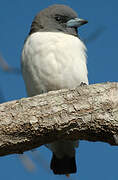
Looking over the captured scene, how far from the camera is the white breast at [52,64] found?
16.5ft

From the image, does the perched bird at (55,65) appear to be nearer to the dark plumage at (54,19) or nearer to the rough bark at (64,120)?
the dark plumage at (54,19)

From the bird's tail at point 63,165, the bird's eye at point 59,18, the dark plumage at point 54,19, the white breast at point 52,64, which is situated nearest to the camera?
the white breast at point 52,64

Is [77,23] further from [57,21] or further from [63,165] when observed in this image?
[63,165]

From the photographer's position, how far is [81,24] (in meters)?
5.68

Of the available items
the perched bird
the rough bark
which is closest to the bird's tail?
the perched bird

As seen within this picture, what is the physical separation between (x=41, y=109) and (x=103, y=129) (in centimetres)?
70

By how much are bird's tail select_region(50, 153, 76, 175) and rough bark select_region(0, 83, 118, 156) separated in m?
1.53

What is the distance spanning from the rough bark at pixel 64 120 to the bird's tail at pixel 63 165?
153cm

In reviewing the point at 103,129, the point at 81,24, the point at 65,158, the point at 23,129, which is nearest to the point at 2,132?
the point at 23,129

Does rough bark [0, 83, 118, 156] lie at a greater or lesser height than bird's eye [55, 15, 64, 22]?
lesser

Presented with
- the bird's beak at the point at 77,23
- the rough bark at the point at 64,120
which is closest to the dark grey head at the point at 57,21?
the bird's beak at the point at 77,23

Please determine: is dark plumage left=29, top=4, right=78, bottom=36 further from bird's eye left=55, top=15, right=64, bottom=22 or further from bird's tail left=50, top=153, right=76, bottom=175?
bird's tail left=50, top=153, right=76, bottom=175

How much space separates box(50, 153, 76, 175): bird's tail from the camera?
17.6ft

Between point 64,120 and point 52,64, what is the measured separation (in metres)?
1.37
